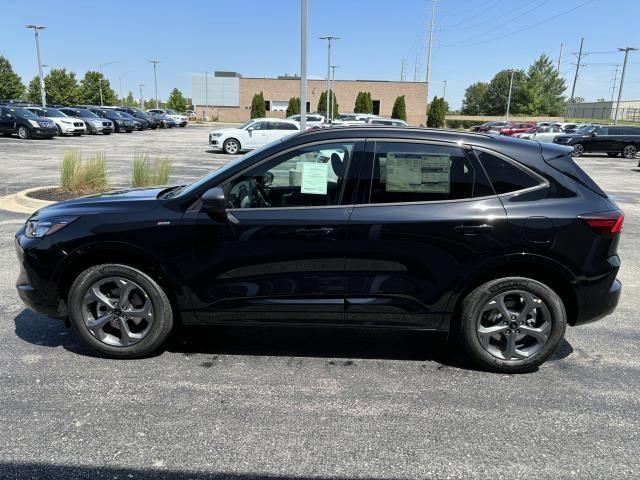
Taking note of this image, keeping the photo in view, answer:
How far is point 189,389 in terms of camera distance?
3.58 m

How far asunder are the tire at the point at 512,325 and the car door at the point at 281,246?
988mm

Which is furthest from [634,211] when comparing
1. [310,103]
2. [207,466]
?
[310,103]

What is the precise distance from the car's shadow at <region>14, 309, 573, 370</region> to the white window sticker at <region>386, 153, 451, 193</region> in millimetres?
1152

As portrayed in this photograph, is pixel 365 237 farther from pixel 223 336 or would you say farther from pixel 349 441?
pixel 223 336

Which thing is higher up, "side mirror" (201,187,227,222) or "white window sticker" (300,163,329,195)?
"white window sticker" (300,163,329,195)

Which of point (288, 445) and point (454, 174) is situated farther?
point (454, 174)

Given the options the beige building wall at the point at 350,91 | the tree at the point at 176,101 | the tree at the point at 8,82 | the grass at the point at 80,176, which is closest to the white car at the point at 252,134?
the grass at the point at 80,176

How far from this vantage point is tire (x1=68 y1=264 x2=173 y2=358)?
12.6ft

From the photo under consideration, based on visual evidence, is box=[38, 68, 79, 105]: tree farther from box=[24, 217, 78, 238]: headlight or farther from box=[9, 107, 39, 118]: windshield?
box=[24, 217, 78, 238]: headlight

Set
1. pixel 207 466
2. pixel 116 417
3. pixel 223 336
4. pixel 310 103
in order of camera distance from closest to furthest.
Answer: pixel 207 466, pixel 116 417, pixel 223 336, pixel 310 103

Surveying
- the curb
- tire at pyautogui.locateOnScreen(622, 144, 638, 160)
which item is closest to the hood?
the curb

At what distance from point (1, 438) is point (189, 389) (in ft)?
3.63

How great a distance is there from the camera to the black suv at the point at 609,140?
92.9 feet

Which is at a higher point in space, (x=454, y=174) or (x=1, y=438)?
Result: (x=454, y=174)
